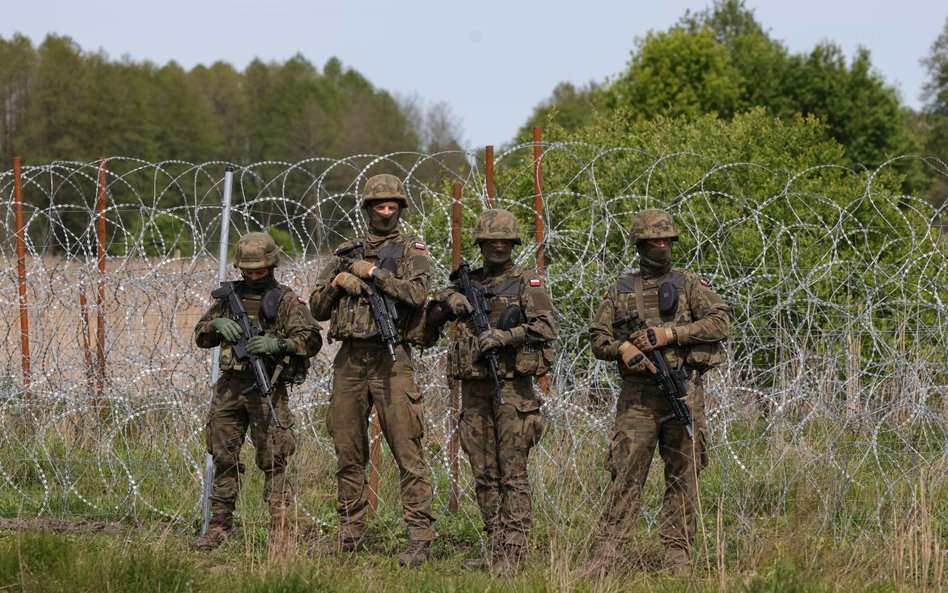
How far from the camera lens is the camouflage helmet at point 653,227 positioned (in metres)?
5.81

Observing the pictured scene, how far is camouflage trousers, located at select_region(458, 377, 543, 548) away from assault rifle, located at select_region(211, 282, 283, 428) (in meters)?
0.99

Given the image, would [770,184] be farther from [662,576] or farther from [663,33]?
[663,33]

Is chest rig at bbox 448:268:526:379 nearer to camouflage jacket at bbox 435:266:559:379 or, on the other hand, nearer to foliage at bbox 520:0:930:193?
camouflage jacket at bbox 435:266:559:379

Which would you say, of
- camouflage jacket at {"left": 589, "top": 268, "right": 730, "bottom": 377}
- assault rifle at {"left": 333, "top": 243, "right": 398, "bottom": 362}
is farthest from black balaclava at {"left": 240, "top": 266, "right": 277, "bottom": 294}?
camouflage jacket at {"left": 589, "top": 268, "right": 730, "bottom": 377}

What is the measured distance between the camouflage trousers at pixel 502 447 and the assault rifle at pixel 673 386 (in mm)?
652

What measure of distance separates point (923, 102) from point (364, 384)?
54.0 meters

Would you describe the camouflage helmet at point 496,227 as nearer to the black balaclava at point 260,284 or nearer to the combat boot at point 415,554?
the black balaclava at point 260,284

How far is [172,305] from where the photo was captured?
7.20 metres

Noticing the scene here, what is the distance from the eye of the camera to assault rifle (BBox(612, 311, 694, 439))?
569 centimetres

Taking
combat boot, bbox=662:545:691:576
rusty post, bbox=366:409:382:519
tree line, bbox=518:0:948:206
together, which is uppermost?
tree line, bbox=518:0:948:206

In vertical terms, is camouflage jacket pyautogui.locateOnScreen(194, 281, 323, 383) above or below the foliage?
below

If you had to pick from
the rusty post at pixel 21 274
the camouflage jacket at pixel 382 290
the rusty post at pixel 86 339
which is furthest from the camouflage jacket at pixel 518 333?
the rusty post at pixel 21 274

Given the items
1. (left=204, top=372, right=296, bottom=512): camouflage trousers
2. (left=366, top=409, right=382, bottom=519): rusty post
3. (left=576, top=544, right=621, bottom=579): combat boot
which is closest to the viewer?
(left=576, top=544, right=621, bottom=579): combat boot

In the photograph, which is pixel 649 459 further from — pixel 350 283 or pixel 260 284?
pixel 260 284
